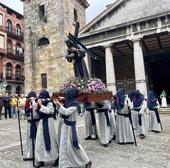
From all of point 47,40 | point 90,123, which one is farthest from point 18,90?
point 90,123

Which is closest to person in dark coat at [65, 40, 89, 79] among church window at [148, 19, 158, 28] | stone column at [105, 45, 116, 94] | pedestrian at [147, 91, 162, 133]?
pedestrian at [147, 91, 162, 133]

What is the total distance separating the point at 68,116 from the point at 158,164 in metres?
2.43

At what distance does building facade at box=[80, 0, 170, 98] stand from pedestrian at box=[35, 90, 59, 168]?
15.2 meters

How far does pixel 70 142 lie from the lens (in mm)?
5309

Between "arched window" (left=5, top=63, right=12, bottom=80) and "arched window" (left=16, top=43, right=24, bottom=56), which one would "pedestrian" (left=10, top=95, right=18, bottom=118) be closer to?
"arched window" (left=5, top=63, right=12, bottom=80)

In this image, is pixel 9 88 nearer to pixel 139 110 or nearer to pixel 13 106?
pixel 13 106

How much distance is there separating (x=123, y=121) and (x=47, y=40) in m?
20.6

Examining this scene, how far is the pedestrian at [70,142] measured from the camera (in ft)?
17.2

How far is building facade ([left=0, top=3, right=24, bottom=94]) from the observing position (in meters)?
36.5

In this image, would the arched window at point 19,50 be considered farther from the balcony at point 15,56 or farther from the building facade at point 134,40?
the building facade at point 134,40

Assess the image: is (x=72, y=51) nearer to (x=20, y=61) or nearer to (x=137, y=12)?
(x=137, y=12)

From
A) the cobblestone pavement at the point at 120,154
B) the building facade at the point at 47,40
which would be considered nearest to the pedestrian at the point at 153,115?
the cobblestone pavement at the point at 120,154

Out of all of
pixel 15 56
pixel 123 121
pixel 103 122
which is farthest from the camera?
pixel 15 56

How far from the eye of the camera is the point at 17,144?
8234mm
